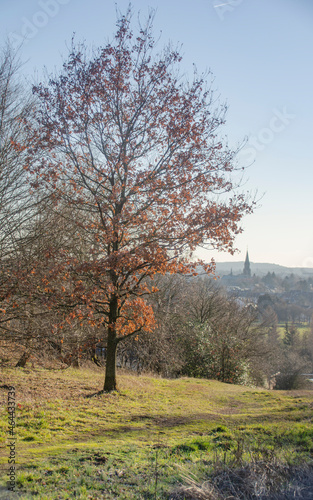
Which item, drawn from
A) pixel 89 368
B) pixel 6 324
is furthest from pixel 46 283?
pixel 89 368

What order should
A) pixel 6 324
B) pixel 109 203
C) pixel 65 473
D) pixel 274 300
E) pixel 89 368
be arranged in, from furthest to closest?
1. pixel 274 300
2. pixel 89 368
3. pixel 6 324
4. pixel 109 203
5. pixel 65 473

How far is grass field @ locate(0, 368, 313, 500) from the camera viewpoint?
4.00 metres

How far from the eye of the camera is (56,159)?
36.0ft

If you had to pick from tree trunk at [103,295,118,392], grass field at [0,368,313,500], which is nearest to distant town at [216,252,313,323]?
grass field at [0,368,313,500]

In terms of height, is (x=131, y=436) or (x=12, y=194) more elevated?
(x=12, y=194)

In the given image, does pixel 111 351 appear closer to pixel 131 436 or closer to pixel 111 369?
pixel 111 369

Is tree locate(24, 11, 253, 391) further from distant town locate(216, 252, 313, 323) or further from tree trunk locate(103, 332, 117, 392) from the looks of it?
distant town locate(216, 252, 313, 323)

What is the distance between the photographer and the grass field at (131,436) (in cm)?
400

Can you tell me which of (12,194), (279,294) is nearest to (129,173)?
(12,194)

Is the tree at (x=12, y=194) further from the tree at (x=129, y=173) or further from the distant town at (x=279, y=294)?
the distant town at (x=279, y=294)

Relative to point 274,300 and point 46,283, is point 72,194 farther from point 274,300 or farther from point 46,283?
point 274,300

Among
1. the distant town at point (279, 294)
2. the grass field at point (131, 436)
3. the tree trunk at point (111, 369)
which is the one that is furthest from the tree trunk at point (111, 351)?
the distant town at point (279, 294)

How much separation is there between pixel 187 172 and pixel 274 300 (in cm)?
8922

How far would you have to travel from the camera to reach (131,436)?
6867mm
